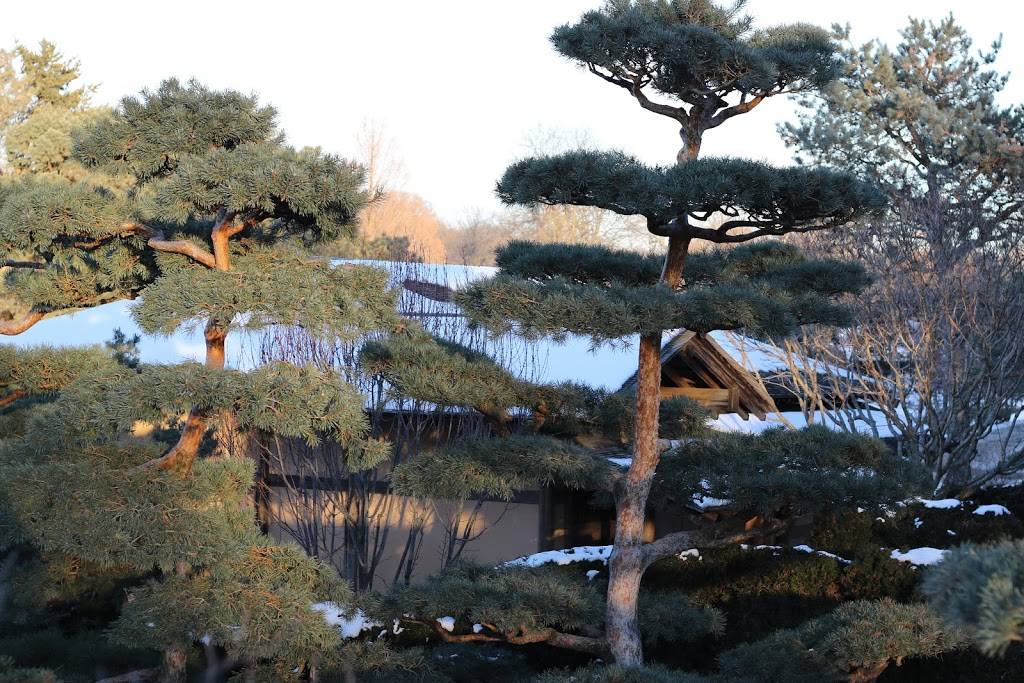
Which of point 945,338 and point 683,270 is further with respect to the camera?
point 945,338

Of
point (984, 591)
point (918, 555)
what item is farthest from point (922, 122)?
point (984, 591)

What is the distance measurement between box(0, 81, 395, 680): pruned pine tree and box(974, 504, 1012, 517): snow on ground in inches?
200

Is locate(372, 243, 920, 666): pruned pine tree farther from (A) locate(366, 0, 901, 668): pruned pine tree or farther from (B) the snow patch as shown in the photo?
(B) the snow patch

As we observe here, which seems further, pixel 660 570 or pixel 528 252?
pixel 660 570

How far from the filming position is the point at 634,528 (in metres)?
5.68

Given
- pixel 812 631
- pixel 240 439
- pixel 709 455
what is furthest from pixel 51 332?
pixel 812 631

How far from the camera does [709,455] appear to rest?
6168 mm

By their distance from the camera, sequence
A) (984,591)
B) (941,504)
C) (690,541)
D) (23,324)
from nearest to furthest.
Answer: (984,591) < (690,541) < (23,324) < (941,504)

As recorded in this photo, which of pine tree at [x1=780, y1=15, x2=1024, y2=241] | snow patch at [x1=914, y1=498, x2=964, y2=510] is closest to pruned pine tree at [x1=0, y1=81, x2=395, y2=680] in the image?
snow patch at [x1=914, y1=498, x2=964, y2=510]

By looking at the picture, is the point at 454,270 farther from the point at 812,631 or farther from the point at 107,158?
the point at 812,631

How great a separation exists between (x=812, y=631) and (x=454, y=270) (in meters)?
8.58

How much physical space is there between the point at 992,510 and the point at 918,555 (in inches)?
58.9

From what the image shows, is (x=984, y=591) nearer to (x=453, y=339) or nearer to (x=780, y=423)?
(x=453, y=339)

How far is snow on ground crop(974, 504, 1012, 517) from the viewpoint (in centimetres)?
773
